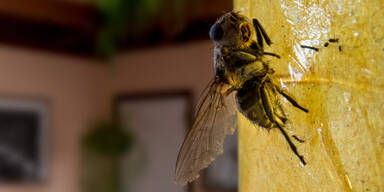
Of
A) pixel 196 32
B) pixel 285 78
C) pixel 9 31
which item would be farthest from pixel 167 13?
pixel 285 78

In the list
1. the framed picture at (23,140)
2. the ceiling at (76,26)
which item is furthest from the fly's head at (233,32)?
the framed picture at (23,140)

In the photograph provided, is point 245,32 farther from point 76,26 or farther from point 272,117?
point 76,26

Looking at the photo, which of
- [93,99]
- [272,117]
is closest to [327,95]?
[272,117]

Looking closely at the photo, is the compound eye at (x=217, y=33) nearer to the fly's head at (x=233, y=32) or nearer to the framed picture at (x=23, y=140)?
the fly's head at (x=233, y=32)

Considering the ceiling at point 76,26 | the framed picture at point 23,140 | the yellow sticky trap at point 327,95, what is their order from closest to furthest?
1. the yellow sticky trap at point 327,95
2. the ceiling at point 76,26
3. the framed picture at point 23,140

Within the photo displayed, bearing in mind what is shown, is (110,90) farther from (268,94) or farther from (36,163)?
(268,94)

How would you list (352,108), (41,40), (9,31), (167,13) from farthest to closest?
1. (41,40)
2. (9,31)
3. (167,13)
4. (352,108)

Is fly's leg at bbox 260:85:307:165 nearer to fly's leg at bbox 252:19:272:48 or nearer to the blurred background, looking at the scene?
fly's leg at bbox 252:19:272:48
